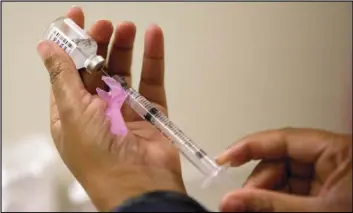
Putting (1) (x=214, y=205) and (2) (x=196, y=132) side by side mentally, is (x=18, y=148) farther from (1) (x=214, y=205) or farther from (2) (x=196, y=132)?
(1) (x=214, y=205)

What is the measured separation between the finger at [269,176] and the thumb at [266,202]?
0.06 metres

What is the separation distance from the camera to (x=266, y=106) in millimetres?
1021

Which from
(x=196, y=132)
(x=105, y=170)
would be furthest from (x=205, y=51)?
(x=105, y=170)

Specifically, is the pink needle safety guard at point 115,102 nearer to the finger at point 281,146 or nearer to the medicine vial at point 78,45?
the medicine vial at point 78,45

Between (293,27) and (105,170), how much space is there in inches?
20.3

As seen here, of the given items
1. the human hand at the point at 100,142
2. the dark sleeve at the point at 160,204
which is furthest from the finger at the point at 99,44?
the dark sleeve at the point at 160,204

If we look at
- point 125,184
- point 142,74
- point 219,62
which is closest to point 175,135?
point 125,184

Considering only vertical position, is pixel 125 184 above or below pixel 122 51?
below

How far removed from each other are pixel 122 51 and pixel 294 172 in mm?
378

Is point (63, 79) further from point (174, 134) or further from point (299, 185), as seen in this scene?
point (299, 185)

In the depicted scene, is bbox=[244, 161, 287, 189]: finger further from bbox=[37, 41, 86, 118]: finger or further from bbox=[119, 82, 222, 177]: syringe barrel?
bbox=[37, 41, 86, 118]: finger

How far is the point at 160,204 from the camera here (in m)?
0.57

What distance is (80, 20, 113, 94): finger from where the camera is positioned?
31.5 inches

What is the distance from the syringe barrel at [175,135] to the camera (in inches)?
26.0
